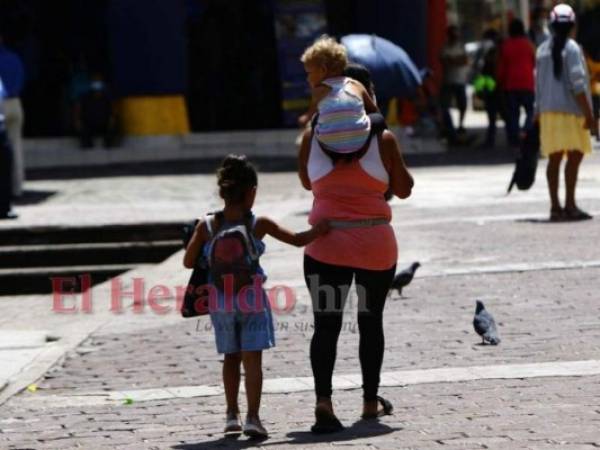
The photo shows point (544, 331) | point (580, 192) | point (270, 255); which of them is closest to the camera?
point (544, 331)

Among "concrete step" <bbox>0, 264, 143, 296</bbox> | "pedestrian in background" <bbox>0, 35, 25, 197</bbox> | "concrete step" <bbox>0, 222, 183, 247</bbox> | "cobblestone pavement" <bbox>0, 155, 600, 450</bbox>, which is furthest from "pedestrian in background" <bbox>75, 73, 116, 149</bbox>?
"concrete step" <bbox>0, 264, 143, 296</bbox>

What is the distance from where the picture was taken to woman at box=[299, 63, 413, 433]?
8055mm

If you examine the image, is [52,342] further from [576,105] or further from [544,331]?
[576,105]

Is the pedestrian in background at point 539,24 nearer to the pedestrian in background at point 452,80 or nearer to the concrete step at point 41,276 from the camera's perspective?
the pedestrian in background at point 452,80

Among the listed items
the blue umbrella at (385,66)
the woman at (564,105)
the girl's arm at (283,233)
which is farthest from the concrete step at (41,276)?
the girl's arm at (283,233)

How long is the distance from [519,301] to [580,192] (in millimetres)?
6655

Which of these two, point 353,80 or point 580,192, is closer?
point 353,80

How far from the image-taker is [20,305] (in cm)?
1526

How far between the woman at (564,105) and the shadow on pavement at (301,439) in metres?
7.85

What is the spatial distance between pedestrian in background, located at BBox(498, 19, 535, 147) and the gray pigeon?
46.0 ft

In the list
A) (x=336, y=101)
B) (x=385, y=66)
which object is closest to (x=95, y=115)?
(x=385, y=66)

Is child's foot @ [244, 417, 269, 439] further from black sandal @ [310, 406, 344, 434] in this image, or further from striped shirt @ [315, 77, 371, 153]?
striped shirt @ [315, 77, 371, 153]

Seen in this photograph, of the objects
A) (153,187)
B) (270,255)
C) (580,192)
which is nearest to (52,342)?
(270,255)

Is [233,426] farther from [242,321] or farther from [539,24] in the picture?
[539,24]
